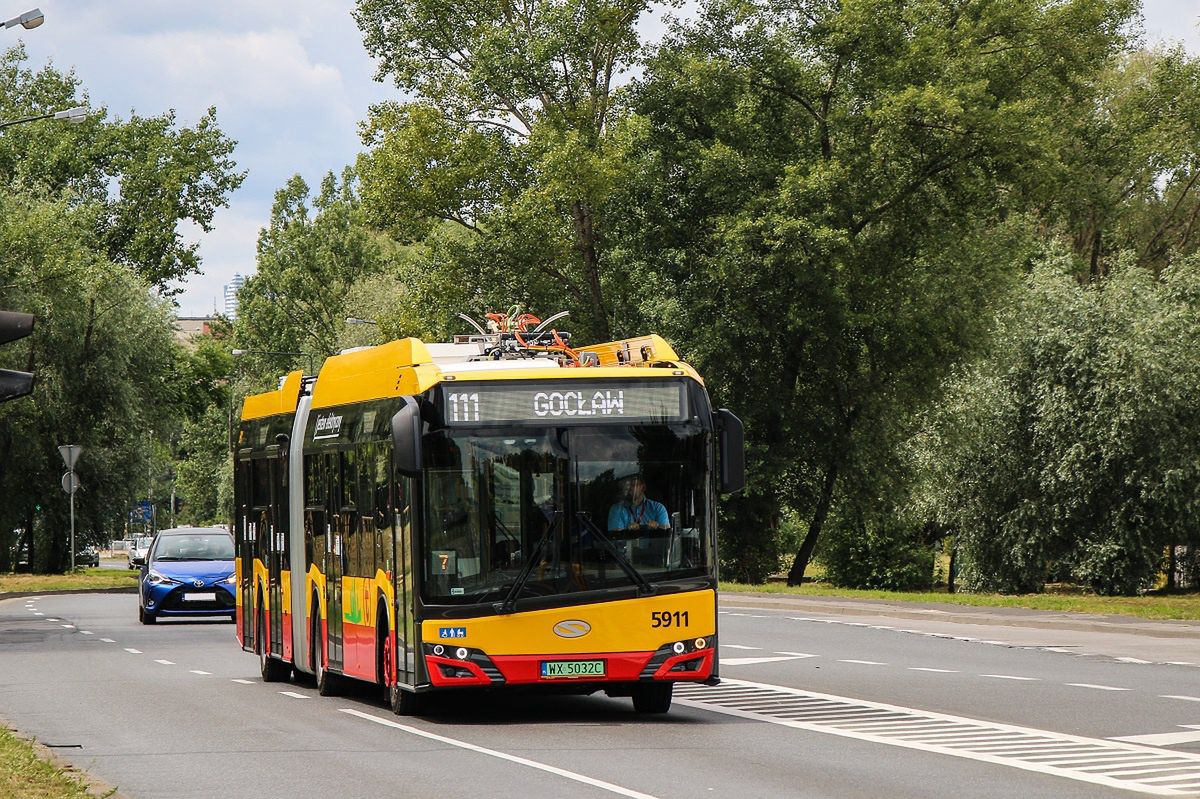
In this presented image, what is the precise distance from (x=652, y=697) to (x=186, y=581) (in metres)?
19.1

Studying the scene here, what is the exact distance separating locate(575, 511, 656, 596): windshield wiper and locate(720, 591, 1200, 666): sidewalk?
921 centimetres

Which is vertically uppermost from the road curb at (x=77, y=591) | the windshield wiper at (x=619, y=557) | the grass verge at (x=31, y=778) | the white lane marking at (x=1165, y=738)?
the windshield wiper at (x=619, y=557)

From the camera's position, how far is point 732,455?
48.9ft

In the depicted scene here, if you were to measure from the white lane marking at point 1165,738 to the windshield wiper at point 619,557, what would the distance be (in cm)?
372

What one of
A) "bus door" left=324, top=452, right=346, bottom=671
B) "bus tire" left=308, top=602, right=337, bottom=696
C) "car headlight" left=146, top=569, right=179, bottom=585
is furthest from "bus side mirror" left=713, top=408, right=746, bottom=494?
"car headlight" left=146, top=569, right=179, bottom=585

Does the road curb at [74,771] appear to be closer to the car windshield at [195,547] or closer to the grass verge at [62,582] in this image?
the car windshield at [195,547]

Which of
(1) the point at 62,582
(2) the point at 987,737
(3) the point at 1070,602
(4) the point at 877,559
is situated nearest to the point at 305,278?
(1) the point at 62,582

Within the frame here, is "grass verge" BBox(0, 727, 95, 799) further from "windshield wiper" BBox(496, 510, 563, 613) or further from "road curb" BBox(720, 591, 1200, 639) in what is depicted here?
"road curb" BBox(720, 591, 1200, 639)

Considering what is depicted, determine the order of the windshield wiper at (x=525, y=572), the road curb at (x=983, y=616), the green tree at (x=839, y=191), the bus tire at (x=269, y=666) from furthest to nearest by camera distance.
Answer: the green tree at (x=839, y=191)
the road curb at (x=983, y=616)
the bus tire at (x=269, y=666)
the windshield wiper at (x=525, y=572)

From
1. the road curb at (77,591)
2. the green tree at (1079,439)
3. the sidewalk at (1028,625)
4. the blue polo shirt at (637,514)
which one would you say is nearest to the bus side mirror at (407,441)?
the blue polo shirt at (637,514)

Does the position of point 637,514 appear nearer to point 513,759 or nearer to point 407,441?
point 407,441

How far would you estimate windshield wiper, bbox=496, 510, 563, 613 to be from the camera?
1474 cm

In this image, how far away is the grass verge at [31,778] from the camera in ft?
35.3

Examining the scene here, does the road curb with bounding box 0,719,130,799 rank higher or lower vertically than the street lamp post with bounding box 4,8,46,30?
lower
